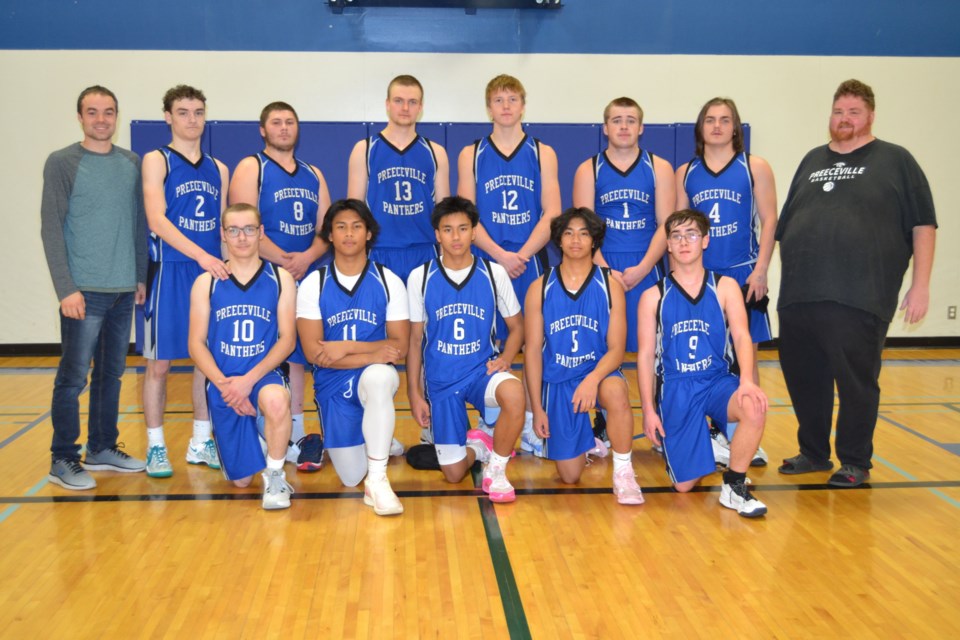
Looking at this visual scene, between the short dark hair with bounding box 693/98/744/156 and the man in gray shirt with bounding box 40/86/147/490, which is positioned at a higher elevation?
the short dark hair with bounding box 693/98/744/156

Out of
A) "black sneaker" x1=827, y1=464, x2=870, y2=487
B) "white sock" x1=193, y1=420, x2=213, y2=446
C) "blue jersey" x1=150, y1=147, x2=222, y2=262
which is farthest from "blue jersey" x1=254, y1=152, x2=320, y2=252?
"black sneaker" x1=827, y1=464, x2=870, y2=487

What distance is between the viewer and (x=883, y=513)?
3.67 meters

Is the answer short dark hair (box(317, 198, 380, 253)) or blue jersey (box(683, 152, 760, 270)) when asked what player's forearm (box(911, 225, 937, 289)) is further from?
short dark hair (box(317, 198, 380, 253))

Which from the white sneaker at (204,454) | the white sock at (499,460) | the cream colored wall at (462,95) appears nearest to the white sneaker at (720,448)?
the white sock at (499,460)

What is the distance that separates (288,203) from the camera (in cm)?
450

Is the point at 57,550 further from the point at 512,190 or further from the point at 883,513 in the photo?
the point at 883,513

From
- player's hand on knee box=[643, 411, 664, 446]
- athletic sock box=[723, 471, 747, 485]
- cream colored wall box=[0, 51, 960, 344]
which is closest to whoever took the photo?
athletic sock box=[723, 471, 747, 485]

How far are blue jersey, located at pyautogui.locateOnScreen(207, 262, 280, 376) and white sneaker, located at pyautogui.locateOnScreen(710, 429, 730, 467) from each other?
229 cm

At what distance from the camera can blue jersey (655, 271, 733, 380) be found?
395 centimetres

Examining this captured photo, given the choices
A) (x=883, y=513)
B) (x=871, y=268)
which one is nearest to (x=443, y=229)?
(x=871, y=268)

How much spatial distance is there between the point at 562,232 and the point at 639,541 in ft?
4.77

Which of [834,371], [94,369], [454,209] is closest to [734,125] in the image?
[834,371]

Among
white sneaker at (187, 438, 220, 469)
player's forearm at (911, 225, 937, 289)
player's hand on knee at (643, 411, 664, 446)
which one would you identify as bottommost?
white sneaker at (187, 438, 220, 469)

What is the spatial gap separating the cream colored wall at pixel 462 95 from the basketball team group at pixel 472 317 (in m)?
3.62
